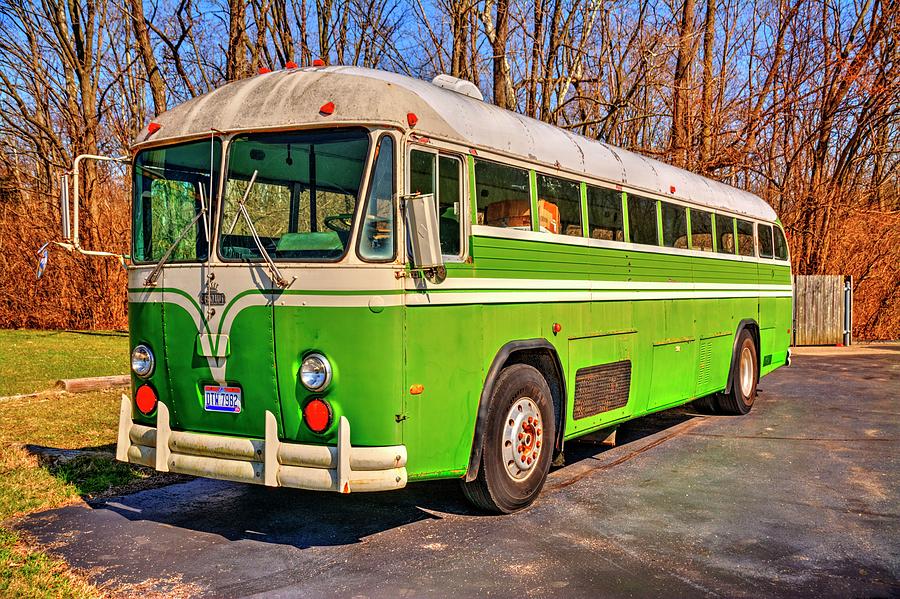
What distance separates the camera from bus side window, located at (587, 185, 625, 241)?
768 centimetres

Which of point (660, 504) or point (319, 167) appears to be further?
point (660, 504)

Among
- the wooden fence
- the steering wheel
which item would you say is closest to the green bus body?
the steering wheel

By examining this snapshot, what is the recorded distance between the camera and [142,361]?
6062mm

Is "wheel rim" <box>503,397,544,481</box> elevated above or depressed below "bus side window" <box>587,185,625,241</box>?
below

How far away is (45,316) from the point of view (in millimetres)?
23797

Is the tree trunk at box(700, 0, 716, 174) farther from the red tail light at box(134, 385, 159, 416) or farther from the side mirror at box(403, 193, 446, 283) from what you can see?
the red tail light at box(134, 385, 159, 416)

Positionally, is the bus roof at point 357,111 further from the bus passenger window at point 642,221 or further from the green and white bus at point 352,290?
the bus passenger window at point 642,221

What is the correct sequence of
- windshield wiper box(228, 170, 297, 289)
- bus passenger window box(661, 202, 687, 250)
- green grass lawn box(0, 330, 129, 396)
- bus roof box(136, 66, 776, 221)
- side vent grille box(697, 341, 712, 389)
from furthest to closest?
green grass lawn box(0, 330, 129, 396) → side vent grille box(697, 341, 712, 389) → bus passenger window box(661, 202, 687, 250) → bus roof box(136, 66, 776, 221) → windshield wiper box(228, 170, 297, 289)

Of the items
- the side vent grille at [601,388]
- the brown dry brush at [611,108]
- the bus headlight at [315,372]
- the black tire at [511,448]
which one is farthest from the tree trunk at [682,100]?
the bus headlight at [315,372]

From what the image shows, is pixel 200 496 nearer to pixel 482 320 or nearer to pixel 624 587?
pixel 482 320

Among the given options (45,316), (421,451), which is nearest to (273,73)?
(421,451)

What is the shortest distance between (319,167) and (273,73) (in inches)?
39.2

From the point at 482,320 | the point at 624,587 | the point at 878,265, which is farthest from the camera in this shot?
the point at 878,265

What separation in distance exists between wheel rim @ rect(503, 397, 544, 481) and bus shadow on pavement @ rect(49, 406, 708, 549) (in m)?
0.47
